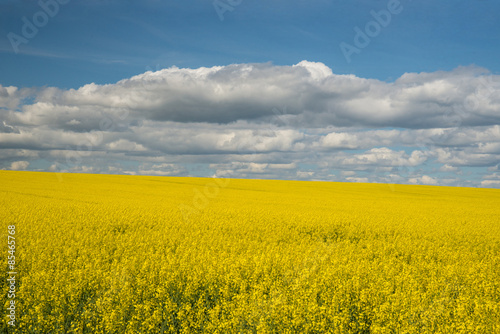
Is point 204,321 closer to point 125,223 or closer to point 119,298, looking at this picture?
point 119,298

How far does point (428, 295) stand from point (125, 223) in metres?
10.8

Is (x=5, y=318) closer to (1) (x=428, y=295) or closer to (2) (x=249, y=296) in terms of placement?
(2) (x=249, y=296)

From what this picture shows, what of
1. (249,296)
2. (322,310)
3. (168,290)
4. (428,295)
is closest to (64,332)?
(168,290)

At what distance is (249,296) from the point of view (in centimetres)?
642

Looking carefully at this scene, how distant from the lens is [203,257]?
8242 millimetres

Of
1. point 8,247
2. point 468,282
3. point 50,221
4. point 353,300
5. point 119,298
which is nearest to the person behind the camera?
point 119,298

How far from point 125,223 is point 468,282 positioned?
11.3 meters

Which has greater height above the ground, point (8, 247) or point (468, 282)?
point (8, 247)

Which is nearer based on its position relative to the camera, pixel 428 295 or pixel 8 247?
pixel 428 295

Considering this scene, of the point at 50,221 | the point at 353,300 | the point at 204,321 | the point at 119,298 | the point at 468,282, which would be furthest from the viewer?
the point at 50,221

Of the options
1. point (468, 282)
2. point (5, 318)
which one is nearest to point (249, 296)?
point (5, 318)

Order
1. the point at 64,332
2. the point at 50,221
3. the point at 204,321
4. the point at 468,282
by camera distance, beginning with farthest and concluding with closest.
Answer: the point at 50,221 < the point at 468,282 < the point at 204,321 < the point at 64,332

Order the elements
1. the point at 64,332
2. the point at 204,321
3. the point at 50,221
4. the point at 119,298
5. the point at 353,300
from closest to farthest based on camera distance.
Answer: the point at 64,332 → the point at 204,321 → the point at 119,298 → the point at 353,300 → the point at 50,221

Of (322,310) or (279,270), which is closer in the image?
(322,310)
